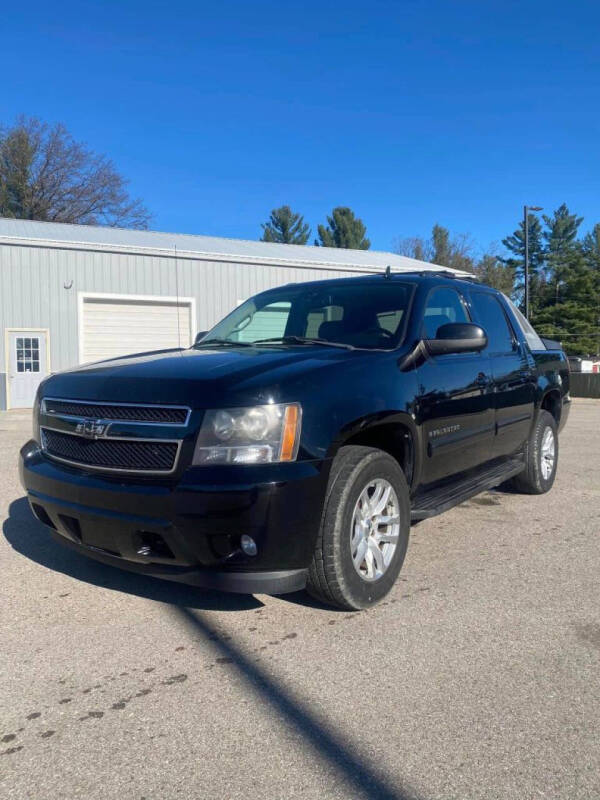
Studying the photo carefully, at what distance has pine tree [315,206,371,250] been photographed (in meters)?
60.4

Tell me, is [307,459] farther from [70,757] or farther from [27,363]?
[27,363]

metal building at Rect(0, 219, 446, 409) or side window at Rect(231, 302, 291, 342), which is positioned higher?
metal building at Rect(0, 219, 446, 409)

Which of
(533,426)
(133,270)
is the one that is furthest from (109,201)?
(533,426)

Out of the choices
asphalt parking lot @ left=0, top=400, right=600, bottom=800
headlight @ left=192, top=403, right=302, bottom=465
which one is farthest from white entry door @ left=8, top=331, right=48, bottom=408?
headlight @ left=192, top=403, right=302, bottom=465

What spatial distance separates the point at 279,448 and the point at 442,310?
215 cm

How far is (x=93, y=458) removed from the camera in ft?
10.7

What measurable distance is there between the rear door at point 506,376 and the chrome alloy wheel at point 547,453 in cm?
46

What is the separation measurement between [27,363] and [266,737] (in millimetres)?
16585

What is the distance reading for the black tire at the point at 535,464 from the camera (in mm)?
5867

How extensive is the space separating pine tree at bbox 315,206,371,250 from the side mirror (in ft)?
189

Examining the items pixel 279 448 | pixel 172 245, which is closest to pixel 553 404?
pixel 279 448

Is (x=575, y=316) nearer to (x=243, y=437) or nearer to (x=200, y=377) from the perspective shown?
(x=200, y=377)

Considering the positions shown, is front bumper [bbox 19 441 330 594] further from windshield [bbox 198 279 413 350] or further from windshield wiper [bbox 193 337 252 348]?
windshield wiper [bbox 193 337 252 348]

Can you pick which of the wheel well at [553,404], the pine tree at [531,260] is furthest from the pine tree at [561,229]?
the wheel well at [553,404]
